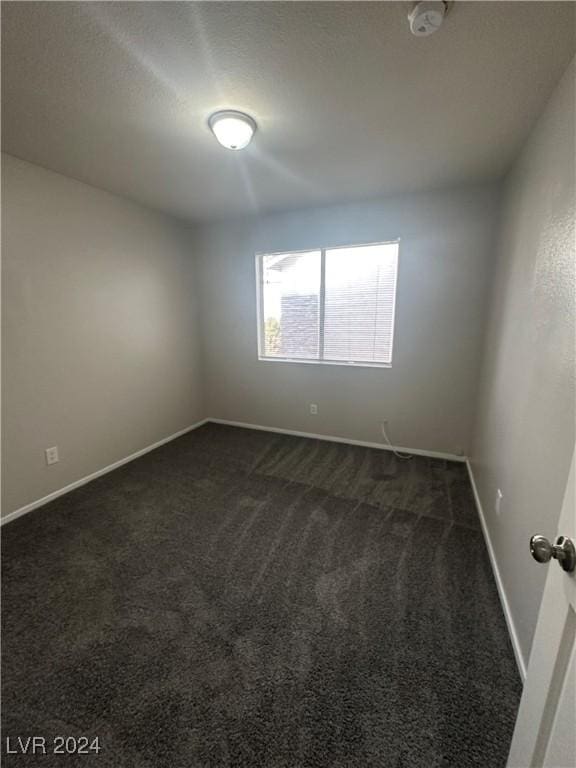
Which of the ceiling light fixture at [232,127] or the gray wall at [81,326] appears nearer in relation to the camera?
the ceiling light fixture at [232,127]

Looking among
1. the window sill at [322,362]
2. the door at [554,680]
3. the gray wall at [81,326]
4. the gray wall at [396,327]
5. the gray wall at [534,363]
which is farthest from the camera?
the window sill at [322,362]

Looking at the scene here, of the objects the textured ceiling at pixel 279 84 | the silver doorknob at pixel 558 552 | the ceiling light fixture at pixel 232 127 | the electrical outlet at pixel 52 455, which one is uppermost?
the textured ceiling at pixel 279 84

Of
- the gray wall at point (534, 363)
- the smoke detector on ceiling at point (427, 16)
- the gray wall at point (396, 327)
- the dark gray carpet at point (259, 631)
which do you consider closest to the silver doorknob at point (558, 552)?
the gray wall at point (534, 363)

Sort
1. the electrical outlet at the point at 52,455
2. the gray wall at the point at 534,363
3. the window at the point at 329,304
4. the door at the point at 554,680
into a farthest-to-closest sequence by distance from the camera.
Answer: the window at the point at 329,304, the electrical outlet at the point at 52,455, the gray wall at the point at 534,363, the door at the point at 554,680

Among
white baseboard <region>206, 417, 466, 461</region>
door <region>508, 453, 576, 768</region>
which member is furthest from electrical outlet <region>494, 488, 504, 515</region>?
white baseboard <region>206, 417, 466, 461</region>

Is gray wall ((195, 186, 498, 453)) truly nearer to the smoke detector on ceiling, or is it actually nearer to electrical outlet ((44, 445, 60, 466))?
the smoke detector on ceiling

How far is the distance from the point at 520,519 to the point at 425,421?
1.65 meters

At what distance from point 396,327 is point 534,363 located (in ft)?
5.21

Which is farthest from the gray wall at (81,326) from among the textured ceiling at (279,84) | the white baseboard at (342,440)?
the white baseboard at (342,440)

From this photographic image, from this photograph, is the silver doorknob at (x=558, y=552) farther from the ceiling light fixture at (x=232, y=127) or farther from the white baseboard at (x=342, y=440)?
the white baseboard at (x=342, y=440)

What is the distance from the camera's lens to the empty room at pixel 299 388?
107 centimetres

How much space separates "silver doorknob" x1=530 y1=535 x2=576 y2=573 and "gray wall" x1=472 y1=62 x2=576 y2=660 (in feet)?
1.72

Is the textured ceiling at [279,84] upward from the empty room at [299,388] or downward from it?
upward

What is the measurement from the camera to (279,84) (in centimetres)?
138
